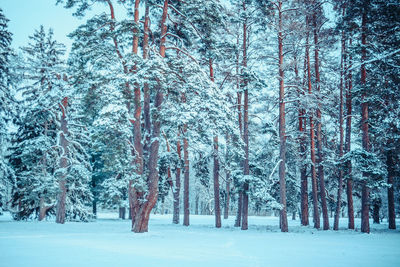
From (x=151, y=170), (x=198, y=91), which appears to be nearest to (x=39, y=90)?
(x=151, y=170)

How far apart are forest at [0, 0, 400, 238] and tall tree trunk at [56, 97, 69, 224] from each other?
95mm

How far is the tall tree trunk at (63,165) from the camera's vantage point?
20406mm

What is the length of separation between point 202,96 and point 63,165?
47.1 ft

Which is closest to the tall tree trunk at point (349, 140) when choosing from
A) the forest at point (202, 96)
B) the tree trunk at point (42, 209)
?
the forest at point (202, 96)

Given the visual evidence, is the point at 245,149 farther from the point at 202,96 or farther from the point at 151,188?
the point at 151,188

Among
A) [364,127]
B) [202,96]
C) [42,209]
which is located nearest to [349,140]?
[364,127]

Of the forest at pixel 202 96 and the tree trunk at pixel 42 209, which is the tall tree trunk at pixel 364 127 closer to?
the forest at pixel 202 96

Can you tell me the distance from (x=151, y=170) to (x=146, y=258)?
6214 mm

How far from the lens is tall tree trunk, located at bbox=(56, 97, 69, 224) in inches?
803

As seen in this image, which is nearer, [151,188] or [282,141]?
[151,188]

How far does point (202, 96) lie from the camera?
12055 mm

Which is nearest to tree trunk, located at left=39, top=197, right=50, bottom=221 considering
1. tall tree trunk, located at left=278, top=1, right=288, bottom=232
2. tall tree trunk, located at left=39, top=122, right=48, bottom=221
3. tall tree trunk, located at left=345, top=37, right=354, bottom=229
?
tall tree trunk, located at left=39, top=122, right=48, bottom=221

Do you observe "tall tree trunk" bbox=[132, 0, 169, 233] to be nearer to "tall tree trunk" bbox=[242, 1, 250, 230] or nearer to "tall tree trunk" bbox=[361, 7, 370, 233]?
"tall tree trunk" bbox=[242, 1, 250, 230]

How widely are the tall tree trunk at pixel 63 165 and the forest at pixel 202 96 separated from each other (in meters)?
0.10
